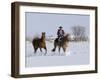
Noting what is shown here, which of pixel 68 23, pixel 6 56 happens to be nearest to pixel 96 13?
pixel 68 23

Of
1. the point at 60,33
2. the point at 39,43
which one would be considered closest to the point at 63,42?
the point at 60,33

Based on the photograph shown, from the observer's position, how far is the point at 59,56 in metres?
1.60

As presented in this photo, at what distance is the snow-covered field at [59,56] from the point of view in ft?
4.98

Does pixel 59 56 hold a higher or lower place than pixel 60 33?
lower

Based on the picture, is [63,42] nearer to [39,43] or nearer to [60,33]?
[60,33]

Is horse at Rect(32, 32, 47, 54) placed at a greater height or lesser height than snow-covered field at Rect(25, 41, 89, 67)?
greater

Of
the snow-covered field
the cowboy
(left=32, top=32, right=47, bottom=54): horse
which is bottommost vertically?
the snow-covered field

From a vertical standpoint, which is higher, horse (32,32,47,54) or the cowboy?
the cowboy

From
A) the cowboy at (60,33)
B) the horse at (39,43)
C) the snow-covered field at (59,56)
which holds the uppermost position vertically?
the cowboy at (60,33)

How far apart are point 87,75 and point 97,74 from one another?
8 centimetres

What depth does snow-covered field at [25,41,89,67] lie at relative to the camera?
152 centimetres

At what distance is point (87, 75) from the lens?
171 cm

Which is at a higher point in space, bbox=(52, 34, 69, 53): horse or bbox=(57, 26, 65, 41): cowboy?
bbox=(57, 26, 65, 41): cowboy

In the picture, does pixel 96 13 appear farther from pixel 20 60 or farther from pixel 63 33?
pixel 20 60
